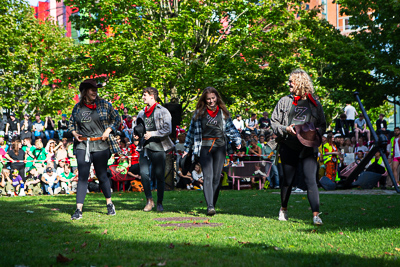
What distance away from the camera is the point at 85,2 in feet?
90.0

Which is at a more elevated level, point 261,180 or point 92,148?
point 92,148

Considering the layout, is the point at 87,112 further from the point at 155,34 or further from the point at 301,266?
the point at 155,34

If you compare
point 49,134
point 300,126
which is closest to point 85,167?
point 300,126

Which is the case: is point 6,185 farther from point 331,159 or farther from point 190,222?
point 190,222

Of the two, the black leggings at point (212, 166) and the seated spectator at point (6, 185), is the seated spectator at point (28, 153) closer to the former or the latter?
the seated spectator at point (6, 185)

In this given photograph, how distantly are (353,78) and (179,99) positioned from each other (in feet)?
30.8

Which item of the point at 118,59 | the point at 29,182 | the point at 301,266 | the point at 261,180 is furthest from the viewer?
the point at 118,59

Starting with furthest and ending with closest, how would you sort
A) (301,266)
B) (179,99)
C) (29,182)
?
(179,99), (29,182), (301,266)

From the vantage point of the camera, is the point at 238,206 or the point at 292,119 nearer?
the point at 292,119

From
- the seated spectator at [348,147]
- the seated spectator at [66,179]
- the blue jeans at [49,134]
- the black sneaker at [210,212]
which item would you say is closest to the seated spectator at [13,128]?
the blue jeans at [49,134]

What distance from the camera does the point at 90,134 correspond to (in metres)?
7.84

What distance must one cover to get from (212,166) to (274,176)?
10.5 metres

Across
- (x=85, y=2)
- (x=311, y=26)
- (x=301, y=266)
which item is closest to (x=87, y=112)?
(x=301, y=266)

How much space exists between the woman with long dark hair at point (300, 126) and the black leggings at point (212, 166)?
1500 mm
